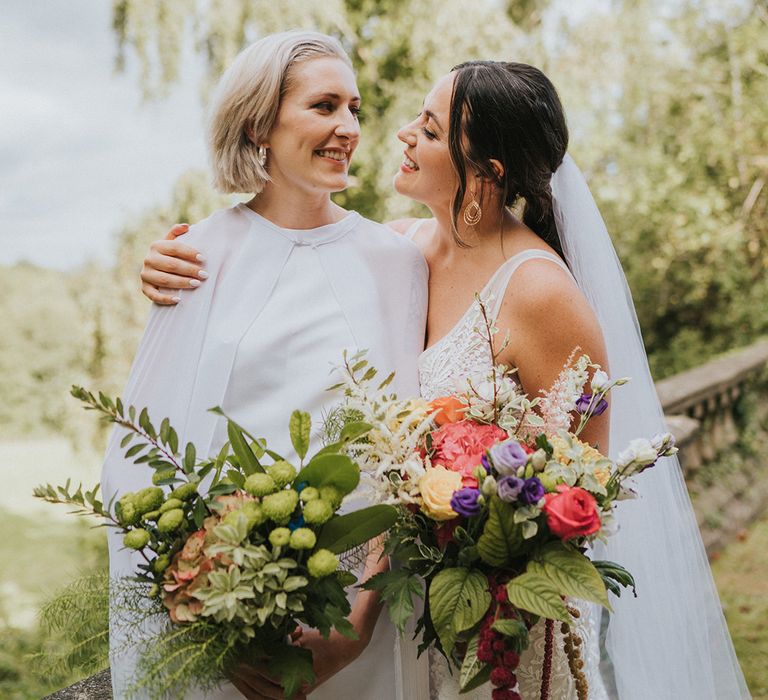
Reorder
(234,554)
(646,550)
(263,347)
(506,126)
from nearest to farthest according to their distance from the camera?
(234,554), (263,347), (506,126), (646,550)

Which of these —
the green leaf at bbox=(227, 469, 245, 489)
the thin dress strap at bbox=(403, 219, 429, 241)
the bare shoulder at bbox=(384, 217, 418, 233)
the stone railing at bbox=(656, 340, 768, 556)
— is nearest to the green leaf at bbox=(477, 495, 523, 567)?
the green leaf at bbox=(227, 469, 245, 489)

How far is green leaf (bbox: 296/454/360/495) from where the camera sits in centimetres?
153

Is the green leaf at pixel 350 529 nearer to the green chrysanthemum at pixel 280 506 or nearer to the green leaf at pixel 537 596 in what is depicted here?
the green chrysanthemum at pixel 280 506

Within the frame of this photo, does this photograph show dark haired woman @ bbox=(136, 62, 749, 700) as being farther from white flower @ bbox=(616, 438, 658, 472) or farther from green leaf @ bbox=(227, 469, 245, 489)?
green leaf @ bbox=(227, 469, 245, 489)

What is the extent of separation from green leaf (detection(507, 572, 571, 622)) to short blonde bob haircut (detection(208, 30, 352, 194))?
1.33 metres

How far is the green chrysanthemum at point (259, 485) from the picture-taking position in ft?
4.88

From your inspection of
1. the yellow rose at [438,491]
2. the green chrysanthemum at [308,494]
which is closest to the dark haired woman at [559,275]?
the yellow rose at [438,491]

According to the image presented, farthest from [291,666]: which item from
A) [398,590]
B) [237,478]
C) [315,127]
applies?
[315,127]

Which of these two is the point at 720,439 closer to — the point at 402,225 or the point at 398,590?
the point at 402,225

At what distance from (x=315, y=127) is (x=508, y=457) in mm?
1139

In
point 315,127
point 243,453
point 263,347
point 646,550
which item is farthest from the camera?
point 646,550

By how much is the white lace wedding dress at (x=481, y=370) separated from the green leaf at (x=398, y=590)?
0.50 m

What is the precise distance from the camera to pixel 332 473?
1.54 metres

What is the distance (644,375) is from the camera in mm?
2455
